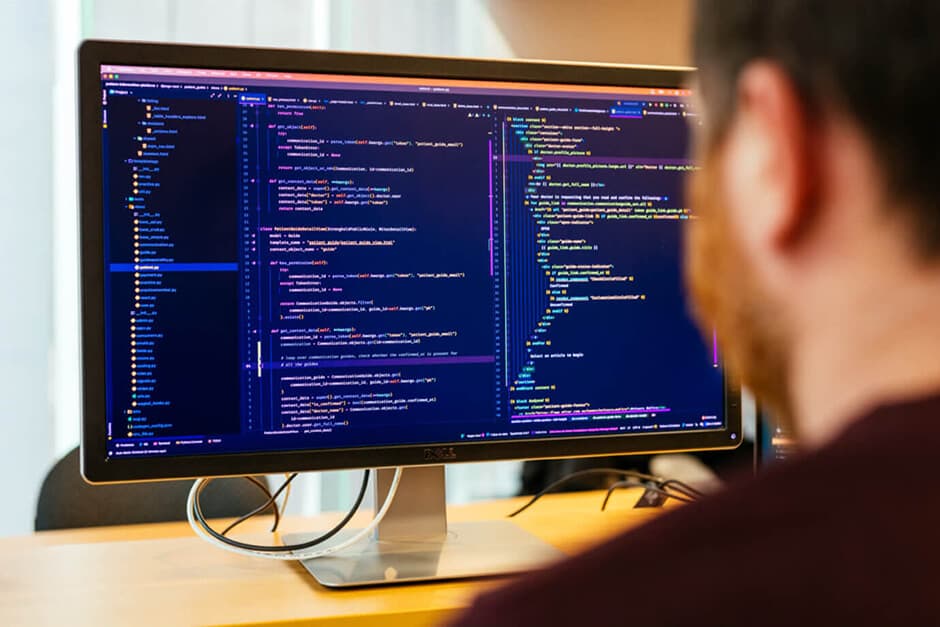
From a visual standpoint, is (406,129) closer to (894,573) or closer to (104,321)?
(104,321)

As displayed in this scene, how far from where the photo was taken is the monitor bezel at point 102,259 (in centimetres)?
97

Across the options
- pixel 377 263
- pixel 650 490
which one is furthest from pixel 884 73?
pixel 650 490

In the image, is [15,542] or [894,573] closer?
[894,573]

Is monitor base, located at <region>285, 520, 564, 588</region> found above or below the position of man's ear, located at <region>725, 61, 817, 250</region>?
below

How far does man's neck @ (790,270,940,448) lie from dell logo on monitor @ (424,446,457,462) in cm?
66

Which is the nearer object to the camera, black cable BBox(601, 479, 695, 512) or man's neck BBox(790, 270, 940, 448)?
man's neck BBox(790, 270, 940, 448)

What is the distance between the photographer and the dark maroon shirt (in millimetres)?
304

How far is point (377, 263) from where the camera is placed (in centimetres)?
104

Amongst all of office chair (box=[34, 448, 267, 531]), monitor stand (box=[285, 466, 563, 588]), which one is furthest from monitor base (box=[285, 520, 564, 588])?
office chair (box=[34, 448, 267, 531])

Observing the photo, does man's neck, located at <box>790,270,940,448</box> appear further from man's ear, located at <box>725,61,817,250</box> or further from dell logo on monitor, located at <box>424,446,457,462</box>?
dell logo on monitor, located at <box>424,446,457,462</box>

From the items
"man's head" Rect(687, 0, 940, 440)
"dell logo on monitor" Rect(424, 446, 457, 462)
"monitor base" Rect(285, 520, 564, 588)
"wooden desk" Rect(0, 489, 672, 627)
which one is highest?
"man's head" Rect(687, 0, 940, 440)

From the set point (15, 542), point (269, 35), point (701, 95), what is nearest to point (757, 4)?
point (701, 95)

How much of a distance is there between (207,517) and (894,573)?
1372 mm

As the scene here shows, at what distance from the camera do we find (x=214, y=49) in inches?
39.5
